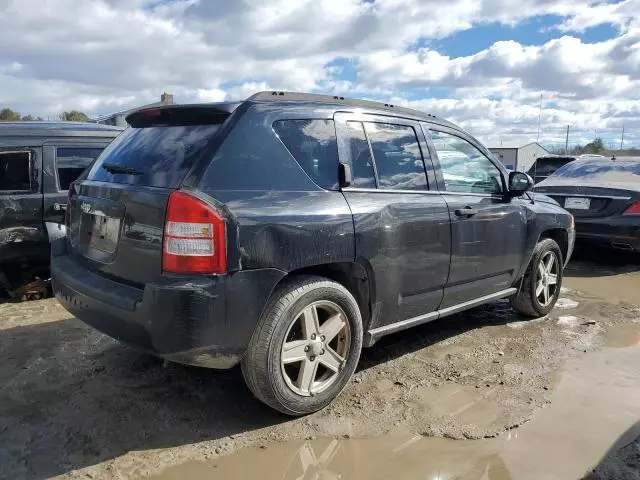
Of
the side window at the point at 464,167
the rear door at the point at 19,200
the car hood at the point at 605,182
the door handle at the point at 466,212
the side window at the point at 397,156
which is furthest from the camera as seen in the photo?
the car hood at the point at 605,182

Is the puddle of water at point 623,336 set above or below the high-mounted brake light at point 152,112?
below

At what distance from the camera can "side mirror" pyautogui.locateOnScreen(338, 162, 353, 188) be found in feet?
11.2

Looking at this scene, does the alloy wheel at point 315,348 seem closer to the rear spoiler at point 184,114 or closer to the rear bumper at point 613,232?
the rear spoiler at point 184,114

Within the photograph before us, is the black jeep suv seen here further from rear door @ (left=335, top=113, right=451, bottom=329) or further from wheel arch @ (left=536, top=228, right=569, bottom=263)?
wheel arch @ (left=536, top=228, right=569, bottom=263)

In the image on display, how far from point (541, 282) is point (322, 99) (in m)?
2.93

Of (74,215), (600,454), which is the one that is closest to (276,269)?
(74,215)

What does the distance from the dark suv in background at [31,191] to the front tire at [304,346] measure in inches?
111

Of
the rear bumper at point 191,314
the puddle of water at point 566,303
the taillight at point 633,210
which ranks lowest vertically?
the puddle of water at point 566,303

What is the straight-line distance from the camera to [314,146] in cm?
336

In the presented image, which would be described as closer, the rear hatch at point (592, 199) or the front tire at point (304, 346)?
the front tire at point (304, 346)

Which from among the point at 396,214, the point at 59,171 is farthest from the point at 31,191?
the point at 396,214

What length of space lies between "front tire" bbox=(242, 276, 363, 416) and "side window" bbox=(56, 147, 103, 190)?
3.17m

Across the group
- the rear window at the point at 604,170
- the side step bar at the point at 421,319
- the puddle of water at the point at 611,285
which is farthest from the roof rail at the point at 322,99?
the rear window at the point at 604,170

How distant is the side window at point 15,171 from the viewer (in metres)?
5.10
